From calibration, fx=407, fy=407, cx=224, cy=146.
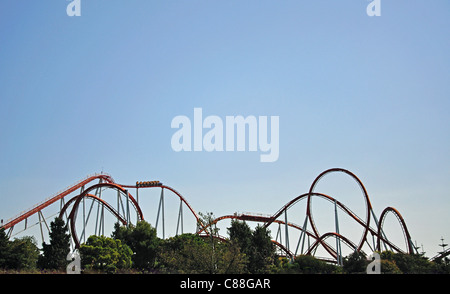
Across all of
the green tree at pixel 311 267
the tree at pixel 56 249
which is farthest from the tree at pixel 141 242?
the green tree at pixel 311 267

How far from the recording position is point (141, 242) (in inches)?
1314

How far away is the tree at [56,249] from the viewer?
30.2m

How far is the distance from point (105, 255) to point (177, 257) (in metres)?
5.40

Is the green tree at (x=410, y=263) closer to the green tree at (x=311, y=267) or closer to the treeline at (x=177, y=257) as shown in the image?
the treeline at (x=177, y=257)

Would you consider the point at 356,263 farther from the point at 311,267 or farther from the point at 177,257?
the point at 177,257

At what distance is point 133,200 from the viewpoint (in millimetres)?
40844

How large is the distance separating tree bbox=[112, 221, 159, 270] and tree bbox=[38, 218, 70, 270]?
4.57 m

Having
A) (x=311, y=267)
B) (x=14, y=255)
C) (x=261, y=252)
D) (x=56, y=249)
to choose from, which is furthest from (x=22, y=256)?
(x=311, y=267)

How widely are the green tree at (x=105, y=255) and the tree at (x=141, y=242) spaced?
6.62 feet

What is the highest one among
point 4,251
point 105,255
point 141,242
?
point 141,242

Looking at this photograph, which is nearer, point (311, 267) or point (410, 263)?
point (410, 263)
